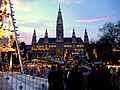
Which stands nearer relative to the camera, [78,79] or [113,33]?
[78,79]

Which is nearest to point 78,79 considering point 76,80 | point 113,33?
point 76,80

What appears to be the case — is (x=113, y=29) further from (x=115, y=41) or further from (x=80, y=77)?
(x=80, y=77)

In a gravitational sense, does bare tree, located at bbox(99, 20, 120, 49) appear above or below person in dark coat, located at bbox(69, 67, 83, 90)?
above

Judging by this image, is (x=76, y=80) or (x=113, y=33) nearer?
(x=76, y=80)

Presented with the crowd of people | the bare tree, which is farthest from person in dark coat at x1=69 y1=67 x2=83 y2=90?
the bare tree

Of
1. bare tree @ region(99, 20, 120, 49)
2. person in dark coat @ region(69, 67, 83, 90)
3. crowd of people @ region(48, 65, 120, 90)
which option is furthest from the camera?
bare tree @ region(99, 20, 120, 49)

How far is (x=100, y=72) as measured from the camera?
12.0 meters

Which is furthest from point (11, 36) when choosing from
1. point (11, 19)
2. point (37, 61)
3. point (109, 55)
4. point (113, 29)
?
point (109, 55)

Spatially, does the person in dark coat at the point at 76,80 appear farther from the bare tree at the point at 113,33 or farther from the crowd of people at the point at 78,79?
the bare tree at the point at 113,33

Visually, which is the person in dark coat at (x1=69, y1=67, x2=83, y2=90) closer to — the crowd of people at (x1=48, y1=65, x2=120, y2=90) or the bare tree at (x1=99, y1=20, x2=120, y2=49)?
the crowd of people at (x1=48, y1=65, x2=120, y2=90)

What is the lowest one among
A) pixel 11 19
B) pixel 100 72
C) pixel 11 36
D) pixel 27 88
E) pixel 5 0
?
pixel 27 88

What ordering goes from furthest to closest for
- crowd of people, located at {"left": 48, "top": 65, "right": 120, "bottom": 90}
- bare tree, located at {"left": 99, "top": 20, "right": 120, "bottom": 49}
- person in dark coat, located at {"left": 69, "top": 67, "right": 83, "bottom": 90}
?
bare tree, located at {"left": 99, "top": 20, "right": 120, "bottom": 49}, person in dark coat, located at {"left": 69, "top": 67, "right": 83, "bottom": 90}, crowd of people, located at {"left": 48, "top": 65, "right": 120, "bottom": 90}

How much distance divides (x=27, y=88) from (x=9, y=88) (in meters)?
1.09

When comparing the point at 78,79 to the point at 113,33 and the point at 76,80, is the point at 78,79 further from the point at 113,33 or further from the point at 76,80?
the point at 113,33
